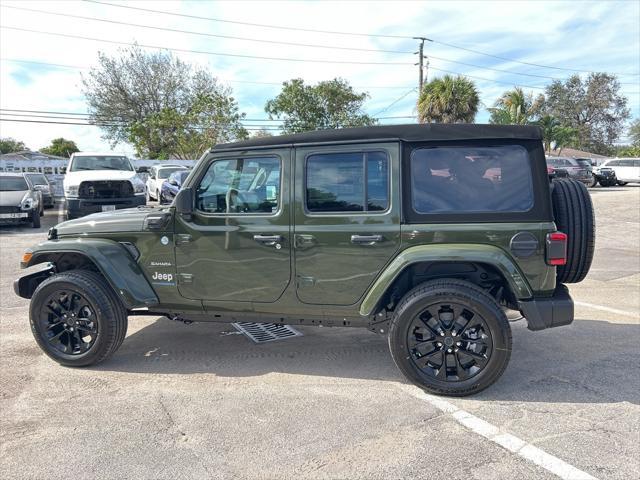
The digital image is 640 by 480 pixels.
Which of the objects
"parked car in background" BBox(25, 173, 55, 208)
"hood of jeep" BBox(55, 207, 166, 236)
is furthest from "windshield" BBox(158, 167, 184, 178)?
"hood of jeep" BBox(55, 207, 166, 236)

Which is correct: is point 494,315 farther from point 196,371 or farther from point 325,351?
point 196,371

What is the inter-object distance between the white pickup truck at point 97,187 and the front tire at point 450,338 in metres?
10.4

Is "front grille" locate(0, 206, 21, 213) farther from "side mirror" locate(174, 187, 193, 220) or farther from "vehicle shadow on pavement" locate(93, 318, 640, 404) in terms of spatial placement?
"side mirror" locate(174, 187, 193, 220)

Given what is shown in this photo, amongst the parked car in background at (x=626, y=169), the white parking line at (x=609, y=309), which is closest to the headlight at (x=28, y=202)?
the white parking line at (x=609, y=309)

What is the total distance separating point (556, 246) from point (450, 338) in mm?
981

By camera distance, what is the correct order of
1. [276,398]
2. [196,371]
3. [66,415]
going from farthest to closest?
1. [196,371]
2. [276,398]
3. [66,415]

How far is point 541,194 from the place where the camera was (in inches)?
131

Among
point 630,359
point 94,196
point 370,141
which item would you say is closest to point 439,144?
point 370,141

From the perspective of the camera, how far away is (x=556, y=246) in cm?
323

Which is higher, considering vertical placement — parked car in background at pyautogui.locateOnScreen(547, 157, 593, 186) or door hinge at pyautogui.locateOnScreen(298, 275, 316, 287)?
parked car in background at pyautogui.locateOnScreen(547, 157, 593, 186)

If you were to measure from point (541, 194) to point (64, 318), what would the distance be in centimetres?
392

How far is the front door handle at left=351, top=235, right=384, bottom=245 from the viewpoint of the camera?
3.46 m

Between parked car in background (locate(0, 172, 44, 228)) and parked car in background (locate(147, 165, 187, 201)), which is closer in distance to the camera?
parked car in background (locate(0, 172, 44, 228))

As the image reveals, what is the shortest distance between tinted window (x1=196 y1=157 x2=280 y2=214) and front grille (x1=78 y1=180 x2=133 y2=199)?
9.79 metres
